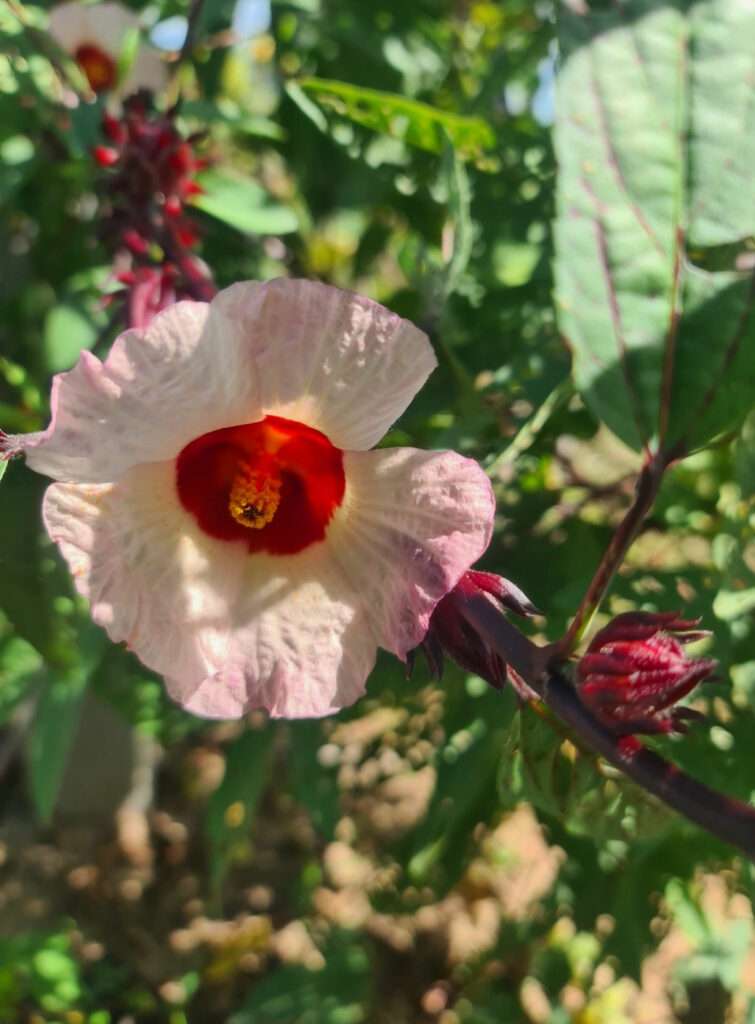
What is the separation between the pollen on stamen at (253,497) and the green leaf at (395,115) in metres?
0.42

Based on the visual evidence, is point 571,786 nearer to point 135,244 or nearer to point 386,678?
point 386,678

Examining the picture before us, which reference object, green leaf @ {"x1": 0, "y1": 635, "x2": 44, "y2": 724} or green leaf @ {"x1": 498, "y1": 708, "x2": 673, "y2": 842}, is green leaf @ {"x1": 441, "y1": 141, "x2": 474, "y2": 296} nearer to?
green leaf @ {"x1": 498, "y1": 708, "x2": 673, "y2": 842}

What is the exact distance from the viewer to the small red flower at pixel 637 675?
0.63 metres

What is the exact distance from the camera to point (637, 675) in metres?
0.64

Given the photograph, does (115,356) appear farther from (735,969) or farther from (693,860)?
(735,969)

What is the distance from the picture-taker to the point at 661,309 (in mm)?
690

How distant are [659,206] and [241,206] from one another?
0.78 metres

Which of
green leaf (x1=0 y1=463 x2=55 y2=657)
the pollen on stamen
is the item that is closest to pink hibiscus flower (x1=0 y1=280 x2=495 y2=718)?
the pollen on stamen

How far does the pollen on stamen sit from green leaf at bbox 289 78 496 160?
1.38ft

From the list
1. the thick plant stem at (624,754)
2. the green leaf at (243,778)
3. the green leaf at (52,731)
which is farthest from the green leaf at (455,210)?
the green leaf at (243,778)

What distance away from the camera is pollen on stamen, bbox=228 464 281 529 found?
885 mm

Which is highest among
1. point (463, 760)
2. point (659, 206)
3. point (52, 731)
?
point (659, 206)

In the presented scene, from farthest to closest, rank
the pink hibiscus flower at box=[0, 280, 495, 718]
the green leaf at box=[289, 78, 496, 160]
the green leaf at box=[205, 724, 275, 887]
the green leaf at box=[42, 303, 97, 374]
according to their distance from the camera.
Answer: the green leaf at box=[205, 724, 275, 887], the green leaf at box=[42, 303, 97, 374], the green leaf at box=[289, 78, 496, 160], the pink hibiscus flower at box=[0, 280, 495, 718]

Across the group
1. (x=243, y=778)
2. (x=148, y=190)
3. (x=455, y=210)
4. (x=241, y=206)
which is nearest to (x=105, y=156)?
(x=148, y=190)
